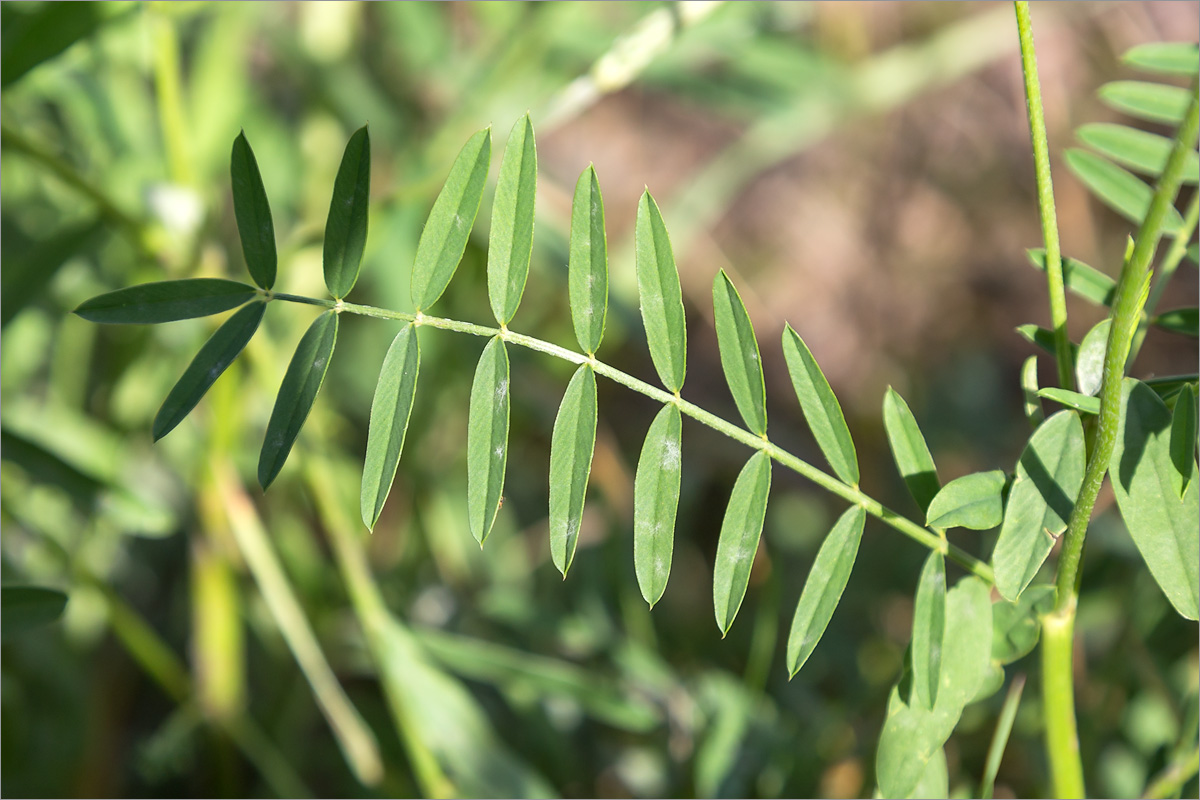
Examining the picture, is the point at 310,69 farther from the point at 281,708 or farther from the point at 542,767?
the point at 542,767

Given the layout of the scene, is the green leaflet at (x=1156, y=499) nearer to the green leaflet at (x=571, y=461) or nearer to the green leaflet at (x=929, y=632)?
the green leaflet at (x=929, y=632)

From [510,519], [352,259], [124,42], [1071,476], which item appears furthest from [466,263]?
[1071,476]

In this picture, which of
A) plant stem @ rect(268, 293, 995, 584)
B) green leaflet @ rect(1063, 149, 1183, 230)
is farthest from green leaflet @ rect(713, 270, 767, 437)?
green leaflet @ rect(1063, 149, 1183, 230)

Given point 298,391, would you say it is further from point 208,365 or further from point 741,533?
→ point 741,533

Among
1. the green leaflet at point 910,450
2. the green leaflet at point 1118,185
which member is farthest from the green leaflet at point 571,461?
the green leaflet at point 1118,185

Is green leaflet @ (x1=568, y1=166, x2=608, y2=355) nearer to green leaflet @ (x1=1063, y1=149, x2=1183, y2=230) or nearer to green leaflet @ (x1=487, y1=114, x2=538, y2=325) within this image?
green leaflet @ (x1=487, y1=114, x2=538, y2=325)
